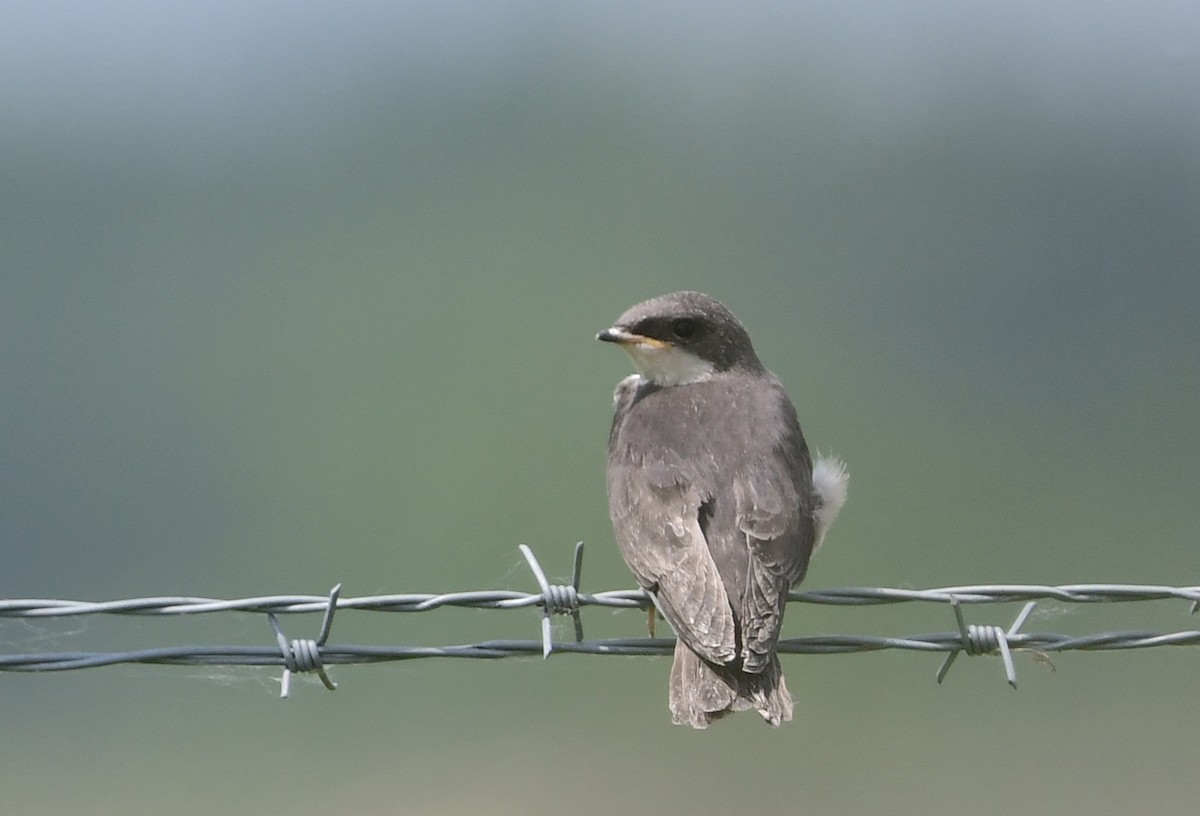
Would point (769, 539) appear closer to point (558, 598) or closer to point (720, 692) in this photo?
point (720, 692)

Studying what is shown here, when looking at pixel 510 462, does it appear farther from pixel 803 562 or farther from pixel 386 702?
pixel 803 562

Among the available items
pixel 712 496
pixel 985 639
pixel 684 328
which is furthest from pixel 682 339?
pixel 985 639

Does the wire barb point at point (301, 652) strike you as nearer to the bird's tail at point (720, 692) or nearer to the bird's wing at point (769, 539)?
the bird's tail at point (720, 692)

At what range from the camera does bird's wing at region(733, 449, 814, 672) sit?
413cm

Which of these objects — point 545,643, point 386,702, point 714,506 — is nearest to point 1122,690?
point 386,702

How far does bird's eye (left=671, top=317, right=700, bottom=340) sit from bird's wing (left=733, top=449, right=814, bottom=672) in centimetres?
91

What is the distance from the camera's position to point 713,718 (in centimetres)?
404

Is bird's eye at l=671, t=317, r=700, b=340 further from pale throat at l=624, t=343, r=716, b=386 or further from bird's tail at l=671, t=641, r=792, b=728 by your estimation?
bird's tail at l=671, t=641, r=792, b=728

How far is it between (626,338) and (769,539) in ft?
4.43

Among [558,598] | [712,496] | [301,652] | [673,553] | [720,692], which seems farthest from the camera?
[712,496]

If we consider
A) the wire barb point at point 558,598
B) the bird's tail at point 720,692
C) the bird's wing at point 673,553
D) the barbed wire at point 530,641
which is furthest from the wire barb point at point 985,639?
the wire barb point at point 558,598

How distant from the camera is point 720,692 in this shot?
159 inches

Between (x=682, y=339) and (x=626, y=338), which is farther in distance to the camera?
(x=682, y=339)

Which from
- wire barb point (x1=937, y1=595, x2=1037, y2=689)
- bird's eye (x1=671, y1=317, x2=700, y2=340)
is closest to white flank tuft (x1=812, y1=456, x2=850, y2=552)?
bird's eye (x1=671, y1=317, x2=700, y2=340)
